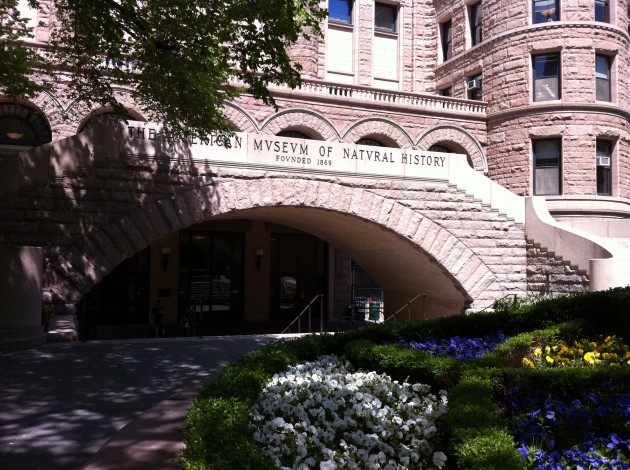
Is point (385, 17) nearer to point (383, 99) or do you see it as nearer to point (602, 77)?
point (383, 99)

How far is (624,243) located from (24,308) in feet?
57.2

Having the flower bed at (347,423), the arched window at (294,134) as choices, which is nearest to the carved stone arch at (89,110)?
the arched window at (294,134)

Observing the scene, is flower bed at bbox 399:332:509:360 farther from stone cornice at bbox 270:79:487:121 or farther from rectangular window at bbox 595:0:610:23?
rectangular window at bbox 595:0:610:23

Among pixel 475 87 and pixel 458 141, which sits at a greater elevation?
pixel 475 87

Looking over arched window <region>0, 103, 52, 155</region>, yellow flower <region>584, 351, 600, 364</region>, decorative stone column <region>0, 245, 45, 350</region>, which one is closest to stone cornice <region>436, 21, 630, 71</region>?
arched window <region>0, 103, 52, 155</region>

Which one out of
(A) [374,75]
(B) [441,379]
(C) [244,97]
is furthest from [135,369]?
(A) [374,75]

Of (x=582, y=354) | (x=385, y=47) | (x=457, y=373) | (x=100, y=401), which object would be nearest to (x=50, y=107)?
(x=100, y=401)

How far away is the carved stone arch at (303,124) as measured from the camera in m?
21.8

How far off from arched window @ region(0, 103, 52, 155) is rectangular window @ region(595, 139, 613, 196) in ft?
74.5

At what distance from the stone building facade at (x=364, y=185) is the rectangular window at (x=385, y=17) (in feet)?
0.24

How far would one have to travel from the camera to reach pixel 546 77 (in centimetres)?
2355

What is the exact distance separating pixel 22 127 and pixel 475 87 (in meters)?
20.1

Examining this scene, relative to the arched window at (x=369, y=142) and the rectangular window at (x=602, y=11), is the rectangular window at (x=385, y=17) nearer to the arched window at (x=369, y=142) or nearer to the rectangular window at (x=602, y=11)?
the arched window at (x=369, y=142)

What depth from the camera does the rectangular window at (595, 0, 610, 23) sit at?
2367 centimetres
